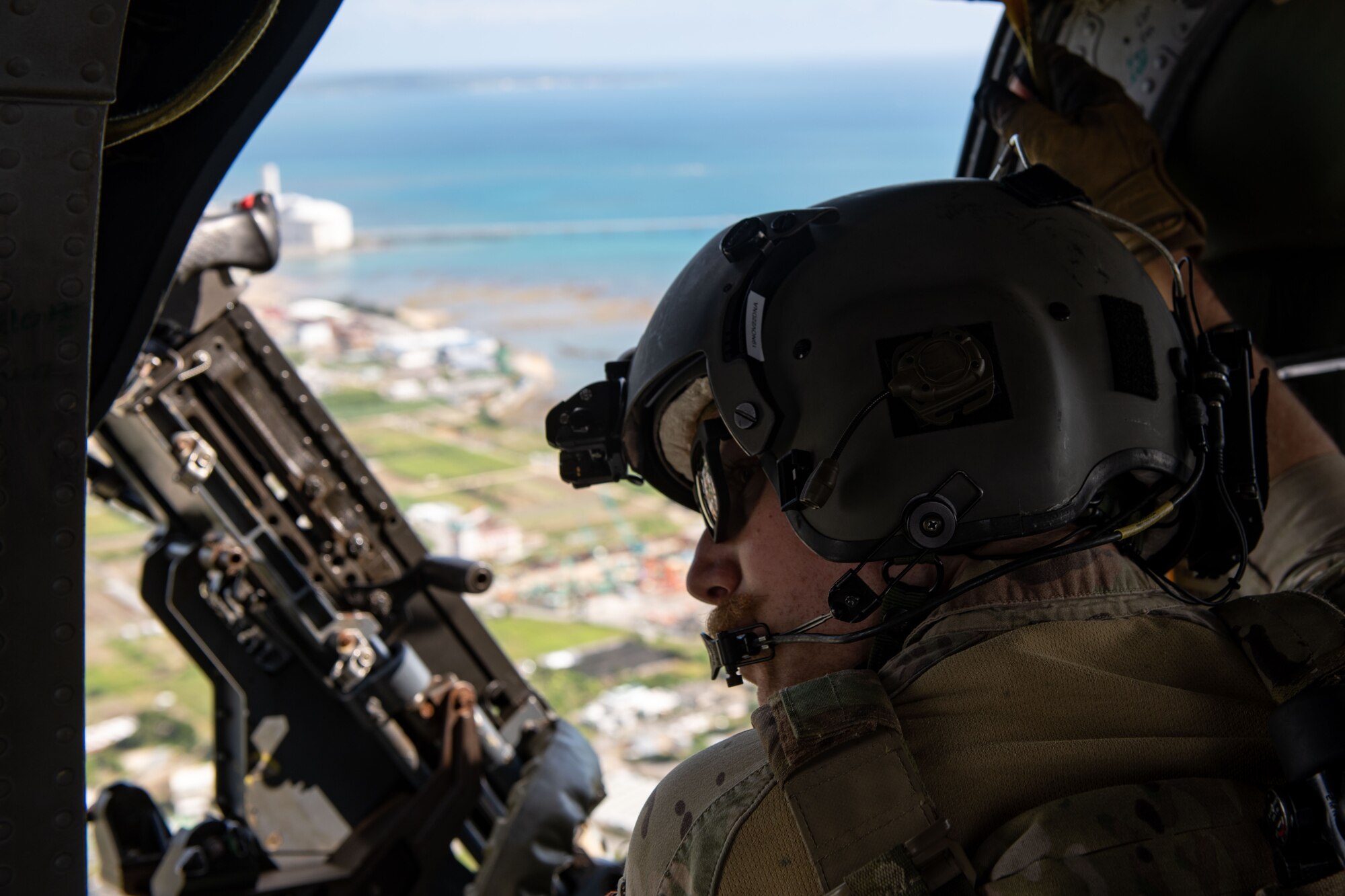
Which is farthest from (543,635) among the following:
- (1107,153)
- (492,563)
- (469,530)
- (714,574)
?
(714,574)

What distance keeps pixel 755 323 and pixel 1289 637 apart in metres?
0.60

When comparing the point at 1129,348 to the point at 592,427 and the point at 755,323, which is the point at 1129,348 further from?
the point at 592,427

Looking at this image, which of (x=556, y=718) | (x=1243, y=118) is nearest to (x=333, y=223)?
(x=556, y=718)

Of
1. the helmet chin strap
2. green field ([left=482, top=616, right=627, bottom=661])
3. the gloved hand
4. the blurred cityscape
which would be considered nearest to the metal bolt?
the helmet chin strap

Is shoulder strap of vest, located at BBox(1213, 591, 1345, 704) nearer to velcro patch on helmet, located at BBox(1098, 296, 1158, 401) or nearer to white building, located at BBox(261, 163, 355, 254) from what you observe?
velcro patch on helmet, located at BBox(1098, 296, 1158, 401)

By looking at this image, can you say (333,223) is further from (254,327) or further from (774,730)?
(774,730)

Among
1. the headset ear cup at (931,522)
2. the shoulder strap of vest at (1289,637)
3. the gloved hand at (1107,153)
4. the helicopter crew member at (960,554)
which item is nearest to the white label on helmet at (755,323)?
the helicopter crew member at (960,554)

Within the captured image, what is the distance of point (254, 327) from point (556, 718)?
134 cm

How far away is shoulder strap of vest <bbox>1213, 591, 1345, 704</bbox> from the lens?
3.58 ft

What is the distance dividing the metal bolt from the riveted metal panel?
62 centimetres

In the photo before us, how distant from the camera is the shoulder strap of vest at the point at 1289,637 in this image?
1.09 metres

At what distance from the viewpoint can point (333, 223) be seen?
577 centimetres

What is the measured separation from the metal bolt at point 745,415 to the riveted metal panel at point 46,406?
62 centimetres

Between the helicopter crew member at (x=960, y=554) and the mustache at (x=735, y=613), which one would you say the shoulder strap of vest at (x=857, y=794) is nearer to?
the helicopter crew member at (x=960, y=554)
